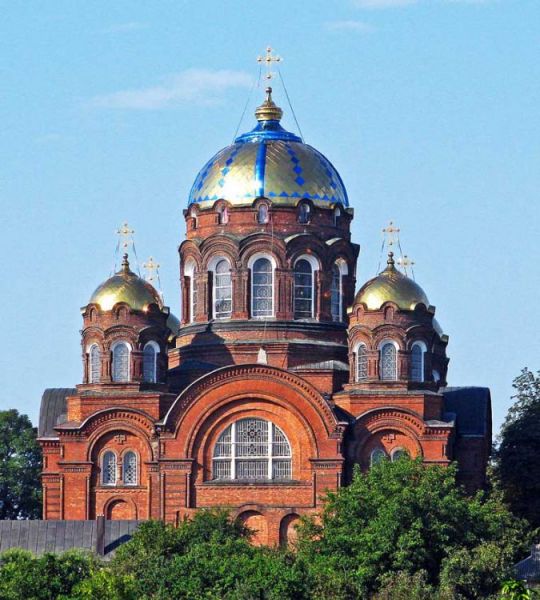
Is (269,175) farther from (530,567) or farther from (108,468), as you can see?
(530,567)

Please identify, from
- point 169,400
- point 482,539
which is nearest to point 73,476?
point 169,400

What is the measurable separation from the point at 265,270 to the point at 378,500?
9730 mm

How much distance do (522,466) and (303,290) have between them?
7.99 meters

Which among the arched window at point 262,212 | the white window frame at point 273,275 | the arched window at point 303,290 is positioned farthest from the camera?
the arched window at point 262,212

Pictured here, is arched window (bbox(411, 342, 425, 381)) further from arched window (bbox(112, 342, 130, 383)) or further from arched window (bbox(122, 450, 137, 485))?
arched window (bbox(122, 450, 137, 485))

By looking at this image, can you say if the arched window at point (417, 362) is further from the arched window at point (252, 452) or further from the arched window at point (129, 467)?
the arched window at point (129, 467)

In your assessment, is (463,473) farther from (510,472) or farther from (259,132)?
(259,132)

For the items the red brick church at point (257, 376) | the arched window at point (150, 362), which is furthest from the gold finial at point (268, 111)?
the arched window at point (150, 362)

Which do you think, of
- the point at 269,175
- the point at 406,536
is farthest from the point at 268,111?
the point at 406,536

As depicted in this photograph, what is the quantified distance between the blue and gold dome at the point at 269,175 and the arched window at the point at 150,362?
4.43 metres

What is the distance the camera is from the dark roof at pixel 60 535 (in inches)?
2285

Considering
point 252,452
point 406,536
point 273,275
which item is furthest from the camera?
point 273,275

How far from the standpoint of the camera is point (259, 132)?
66.2 m

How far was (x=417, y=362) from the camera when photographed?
203 feet
